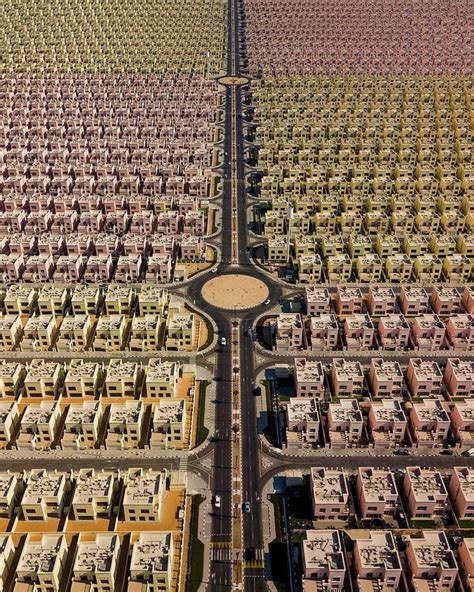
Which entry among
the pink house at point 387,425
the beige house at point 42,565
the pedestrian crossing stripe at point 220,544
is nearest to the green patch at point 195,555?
the pedestrian crossing stripe at point 220,544

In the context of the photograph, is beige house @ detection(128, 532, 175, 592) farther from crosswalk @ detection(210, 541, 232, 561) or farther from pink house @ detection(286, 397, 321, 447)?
pink house @ detection(286, 397, 321, 447)

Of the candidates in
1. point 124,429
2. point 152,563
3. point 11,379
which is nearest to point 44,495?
point 124,429

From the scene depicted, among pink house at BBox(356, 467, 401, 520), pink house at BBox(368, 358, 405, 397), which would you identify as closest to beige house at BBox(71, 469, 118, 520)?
pink house at BBox(356, 467, 401, 520)

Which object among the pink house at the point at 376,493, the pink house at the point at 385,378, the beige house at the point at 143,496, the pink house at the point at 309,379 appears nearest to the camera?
the beige house at the point at 143,496

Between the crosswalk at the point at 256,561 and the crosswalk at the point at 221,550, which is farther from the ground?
the crosswalk at the point at 221,550

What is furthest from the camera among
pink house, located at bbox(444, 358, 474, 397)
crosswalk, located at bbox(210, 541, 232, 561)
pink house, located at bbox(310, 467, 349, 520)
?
pink house, located at bbox(444, 358, 474, 397)

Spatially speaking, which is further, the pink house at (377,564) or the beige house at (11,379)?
the beige house at (11,379)

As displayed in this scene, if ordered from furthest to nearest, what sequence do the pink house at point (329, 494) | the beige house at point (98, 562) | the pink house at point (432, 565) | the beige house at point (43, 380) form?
the beige house at point (43, 380) → the pink house at point (329, 494) → the pink house at point (432, 565) → the beige house at point (98, 562)

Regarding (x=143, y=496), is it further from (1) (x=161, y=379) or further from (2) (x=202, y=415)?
(1) (x=161, y=379)

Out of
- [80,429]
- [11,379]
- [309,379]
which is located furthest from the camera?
[11,379]

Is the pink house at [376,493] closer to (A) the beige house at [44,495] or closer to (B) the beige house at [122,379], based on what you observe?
(B) the beige house at [122,379]

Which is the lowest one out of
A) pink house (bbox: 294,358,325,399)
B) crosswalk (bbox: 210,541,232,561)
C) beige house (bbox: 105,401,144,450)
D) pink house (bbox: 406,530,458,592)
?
pink house (bbox: 406,530,458,592)

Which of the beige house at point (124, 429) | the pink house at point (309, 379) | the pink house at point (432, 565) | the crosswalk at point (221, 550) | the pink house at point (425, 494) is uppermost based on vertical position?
the pink house at point (309, 379)
